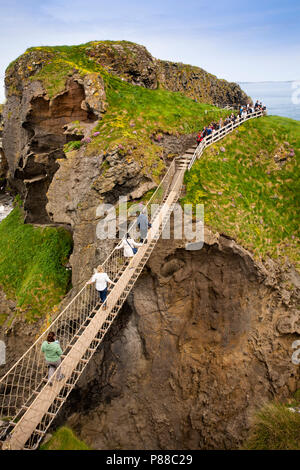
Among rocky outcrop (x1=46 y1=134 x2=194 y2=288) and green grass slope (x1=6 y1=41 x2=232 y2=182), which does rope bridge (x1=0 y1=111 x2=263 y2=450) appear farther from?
green grass slope (x1=6 y1=41 x2=232 y2=182)

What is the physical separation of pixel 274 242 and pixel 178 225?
21.3 feet

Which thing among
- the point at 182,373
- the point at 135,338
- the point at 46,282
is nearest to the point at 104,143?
the point at 46,282

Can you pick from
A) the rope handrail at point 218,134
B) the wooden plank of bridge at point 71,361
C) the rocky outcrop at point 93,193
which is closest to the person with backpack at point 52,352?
the wooden plank of bridge at point 71,361

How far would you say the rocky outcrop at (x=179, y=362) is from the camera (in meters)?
16.9

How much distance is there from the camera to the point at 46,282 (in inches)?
885

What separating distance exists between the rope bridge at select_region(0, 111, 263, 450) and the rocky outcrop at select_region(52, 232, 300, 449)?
1782 millimetres

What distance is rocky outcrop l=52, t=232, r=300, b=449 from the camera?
16.9m

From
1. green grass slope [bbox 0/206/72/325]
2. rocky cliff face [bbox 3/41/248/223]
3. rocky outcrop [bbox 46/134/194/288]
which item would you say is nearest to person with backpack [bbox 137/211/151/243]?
rocky outcrop [bbox 46/134/194/288]

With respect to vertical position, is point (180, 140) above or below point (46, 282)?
above

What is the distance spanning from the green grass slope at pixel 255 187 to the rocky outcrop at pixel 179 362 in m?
1.89

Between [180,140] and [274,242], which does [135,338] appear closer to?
[274,242]

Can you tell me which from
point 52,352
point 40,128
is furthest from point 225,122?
point 52,352

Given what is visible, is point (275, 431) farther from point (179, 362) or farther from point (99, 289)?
point (99, 289)
